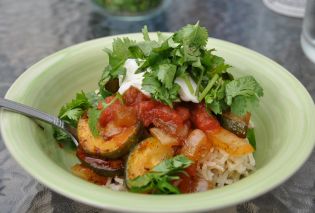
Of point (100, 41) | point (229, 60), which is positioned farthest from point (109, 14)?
point (229, 60)

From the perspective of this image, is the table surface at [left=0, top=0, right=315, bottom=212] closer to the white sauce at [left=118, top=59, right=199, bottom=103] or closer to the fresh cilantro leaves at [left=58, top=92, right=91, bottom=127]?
the fresh cilantro leaves at [left=58, top=92, right=91, bottom=127]

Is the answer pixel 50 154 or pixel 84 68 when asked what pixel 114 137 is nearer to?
pixel 50 154

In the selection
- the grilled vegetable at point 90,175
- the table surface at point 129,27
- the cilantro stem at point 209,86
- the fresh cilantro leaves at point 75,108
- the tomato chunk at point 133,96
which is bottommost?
the table surface at point 129,27

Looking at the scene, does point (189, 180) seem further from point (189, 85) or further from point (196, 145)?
point (189, 85)

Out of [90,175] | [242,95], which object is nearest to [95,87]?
[90,175]

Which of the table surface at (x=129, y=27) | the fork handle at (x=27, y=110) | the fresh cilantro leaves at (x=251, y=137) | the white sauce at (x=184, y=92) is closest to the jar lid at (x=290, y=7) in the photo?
the table surface at (x=129, y=27)

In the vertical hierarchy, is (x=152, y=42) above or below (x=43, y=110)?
above

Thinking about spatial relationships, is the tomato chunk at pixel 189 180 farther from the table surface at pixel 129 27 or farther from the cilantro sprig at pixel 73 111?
the table surface at pixel 129 27
